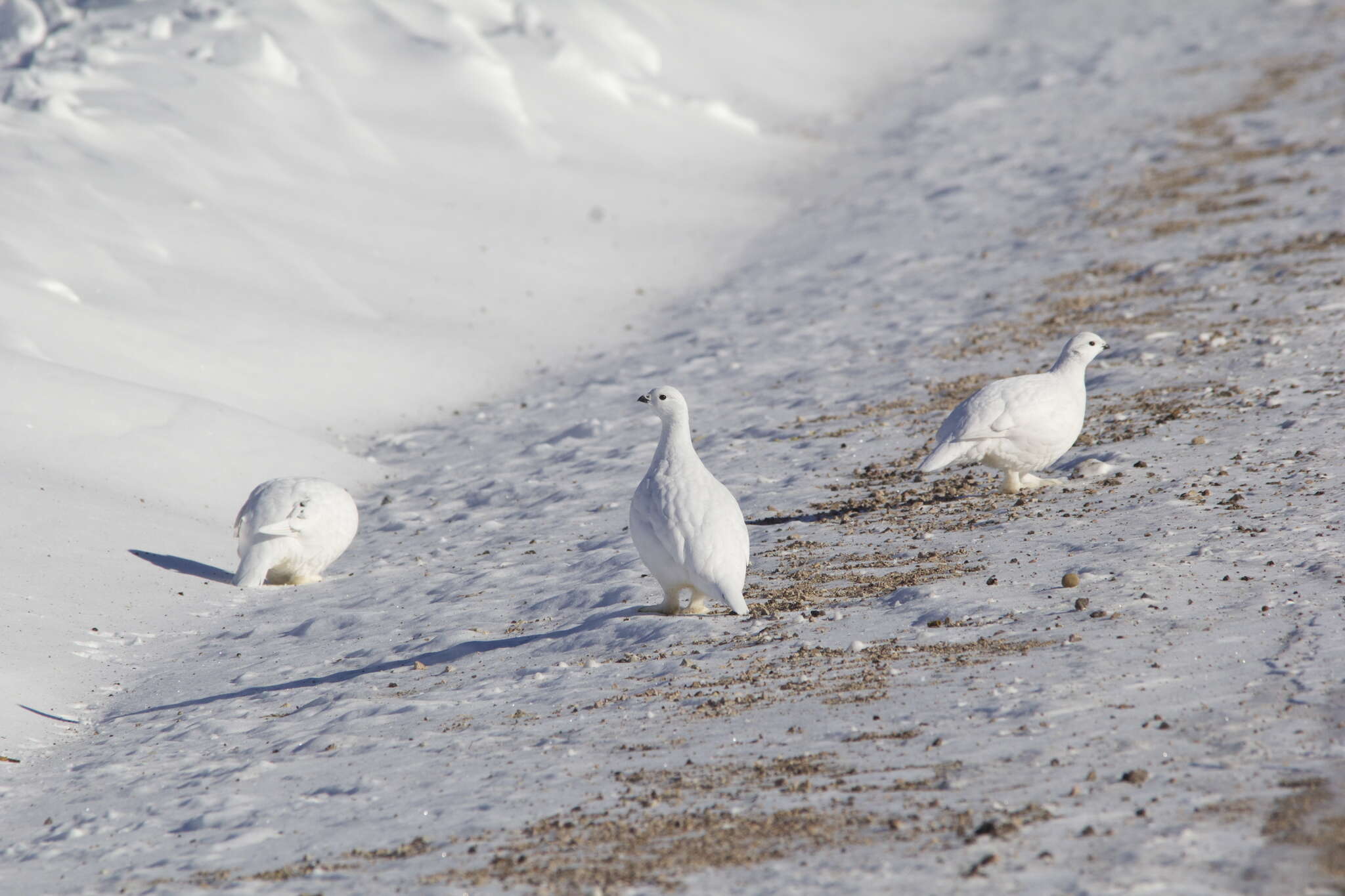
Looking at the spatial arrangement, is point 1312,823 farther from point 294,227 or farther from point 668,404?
point 294,227

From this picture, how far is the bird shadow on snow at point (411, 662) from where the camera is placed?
696 cm

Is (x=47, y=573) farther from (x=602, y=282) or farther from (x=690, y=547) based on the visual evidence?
(x=602, y=282)

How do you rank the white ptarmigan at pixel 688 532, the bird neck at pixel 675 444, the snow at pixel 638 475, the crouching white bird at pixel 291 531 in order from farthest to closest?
the crouching white bird at pixel 291 531
the bird neck at pixel 675 444
the white ptarmigan at pixel 688 532
the snow at pixel 638 475

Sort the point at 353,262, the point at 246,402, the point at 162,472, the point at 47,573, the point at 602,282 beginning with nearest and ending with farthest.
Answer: the point at 47,573
the point at 162,472
the point at 246,402
the point at 353,262
the point at 602,282

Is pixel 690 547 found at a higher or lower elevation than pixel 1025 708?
higher

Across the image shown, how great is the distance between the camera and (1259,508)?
7.30 m

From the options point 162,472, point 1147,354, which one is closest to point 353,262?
point 162,472

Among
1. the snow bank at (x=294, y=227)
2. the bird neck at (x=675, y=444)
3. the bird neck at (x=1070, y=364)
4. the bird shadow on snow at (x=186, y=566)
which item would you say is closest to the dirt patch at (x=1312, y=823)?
the bird neck at (x=675, y=444)

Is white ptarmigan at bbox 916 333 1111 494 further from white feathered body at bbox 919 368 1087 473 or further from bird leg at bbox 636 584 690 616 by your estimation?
bird leg at bbox 636 584 690 616

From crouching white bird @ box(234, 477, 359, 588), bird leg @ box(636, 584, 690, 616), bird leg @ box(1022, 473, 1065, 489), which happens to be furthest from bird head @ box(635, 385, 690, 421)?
crouching white bird @ box(234, 477, 359, 588)

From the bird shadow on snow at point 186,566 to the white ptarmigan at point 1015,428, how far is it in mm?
4702

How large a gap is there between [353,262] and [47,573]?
8.28m

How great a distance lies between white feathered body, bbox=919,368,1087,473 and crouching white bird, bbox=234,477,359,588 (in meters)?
3.91

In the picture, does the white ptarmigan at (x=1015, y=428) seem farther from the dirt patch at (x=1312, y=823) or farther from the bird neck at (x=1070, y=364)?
the dirt patch at (x=1312, y=823)
